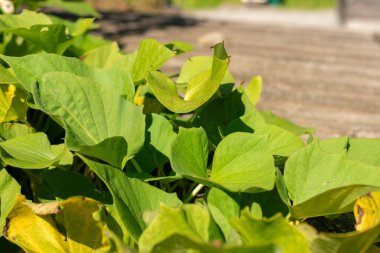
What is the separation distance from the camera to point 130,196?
706 mm

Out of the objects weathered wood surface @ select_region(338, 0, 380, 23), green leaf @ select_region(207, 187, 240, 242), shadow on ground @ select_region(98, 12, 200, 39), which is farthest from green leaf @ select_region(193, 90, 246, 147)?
weathered wood surface @ select_region(338, 0, 380, 23)

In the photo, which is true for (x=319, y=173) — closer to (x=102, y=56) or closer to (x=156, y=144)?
(x=156, y=144)

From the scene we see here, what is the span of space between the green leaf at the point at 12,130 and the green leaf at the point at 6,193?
110mm

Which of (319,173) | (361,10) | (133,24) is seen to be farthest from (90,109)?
(361,10)

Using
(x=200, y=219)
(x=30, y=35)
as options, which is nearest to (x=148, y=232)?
(x=200, y=219)

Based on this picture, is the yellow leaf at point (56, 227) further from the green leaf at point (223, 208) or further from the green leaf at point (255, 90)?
the green leaf at point (255, 90)

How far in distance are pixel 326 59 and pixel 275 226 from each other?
2854mm

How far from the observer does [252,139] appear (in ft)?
2.48

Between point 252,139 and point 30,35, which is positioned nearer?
point 252,139

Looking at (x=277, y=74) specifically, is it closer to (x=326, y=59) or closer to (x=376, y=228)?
(x=326, y=59)

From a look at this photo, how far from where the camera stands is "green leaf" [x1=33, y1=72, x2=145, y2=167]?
771 millimetres

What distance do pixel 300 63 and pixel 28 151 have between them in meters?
2.54

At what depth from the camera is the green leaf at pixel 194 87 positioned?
754 mm

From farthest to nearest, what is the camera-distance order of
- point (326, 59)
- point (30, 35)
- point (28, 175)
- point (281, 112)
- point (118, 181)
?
point (326, 59)
point (281, 112)
point (30, 35)
point (28, 175)
point (118, 181)
